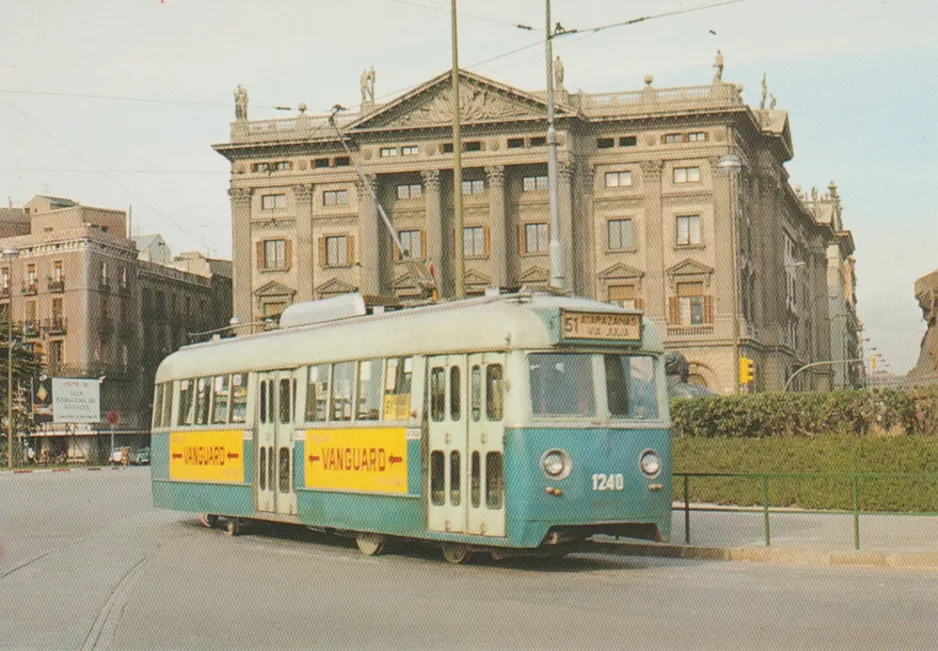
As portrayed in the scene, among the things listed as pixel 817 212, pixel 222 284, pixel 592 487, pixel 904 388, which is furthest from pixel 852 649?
pixel 817 212

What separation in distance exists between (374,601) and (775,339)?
247ft

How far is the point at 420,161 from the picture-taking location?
8275 centimetres

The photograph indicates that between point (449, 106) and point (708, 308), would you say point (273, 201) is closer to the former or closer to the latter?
point (449, 106)

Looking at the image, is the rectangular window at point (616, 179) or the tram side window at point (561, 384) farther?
the rectangular window at point (616, 179)

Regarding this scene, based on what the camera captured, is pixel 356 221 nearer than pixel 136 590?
No

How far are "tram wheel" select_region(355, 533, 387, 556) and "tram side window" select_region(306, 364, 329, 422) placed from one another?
1.58 m

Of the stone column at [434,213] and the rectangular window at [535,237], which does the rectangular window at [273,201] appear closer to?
the stone column at [434,213]

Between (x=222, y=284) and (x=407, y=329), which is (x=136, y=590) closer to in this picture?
(x=407, y=329)

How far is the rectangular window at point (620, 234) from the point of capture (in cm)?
8031

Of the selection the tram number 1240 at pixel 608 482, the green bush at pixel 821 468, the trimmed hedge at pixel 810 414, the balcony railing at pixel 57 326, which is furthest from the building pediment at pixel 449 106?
the tram number 1240 at pixel 608 482

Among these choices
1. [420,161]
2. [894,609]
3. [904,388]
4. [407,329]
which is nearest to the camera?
[894,609]

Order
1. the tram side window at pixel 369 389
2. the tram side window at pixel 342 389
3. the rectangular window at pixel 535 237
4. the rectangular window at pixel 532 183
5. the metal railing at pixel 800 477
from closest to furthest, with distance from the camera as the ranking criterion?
the metal railing at pixel 800 477
the tram side window at pixel 369 389
the tram side window at pixel 342 389
the rectangular window at pixel 535 237
the rectangular window at pixel 532 183

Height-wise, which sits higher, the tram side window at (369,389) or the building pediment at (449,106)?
the building pediment at (449,106)

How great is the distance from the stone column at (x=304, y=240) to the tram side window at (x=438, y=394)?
68.9 metres
